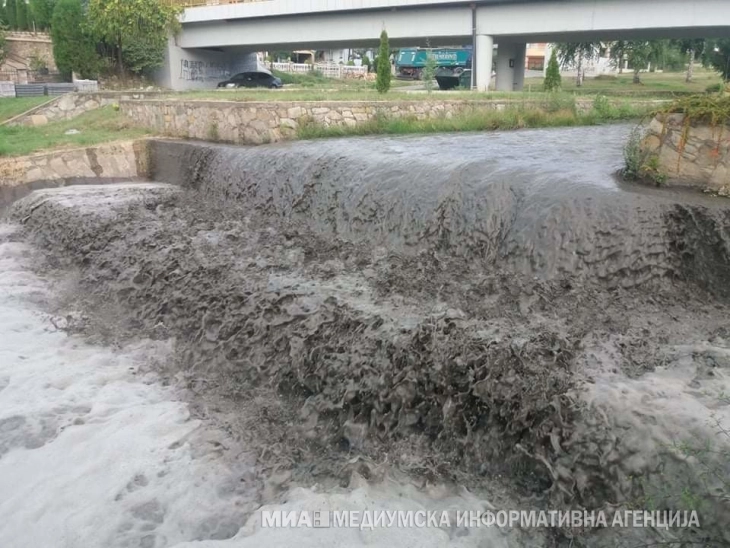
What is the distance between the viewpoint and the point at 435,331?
182 inches

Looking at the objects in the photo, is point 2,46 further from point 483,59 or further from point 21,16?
point 483,59

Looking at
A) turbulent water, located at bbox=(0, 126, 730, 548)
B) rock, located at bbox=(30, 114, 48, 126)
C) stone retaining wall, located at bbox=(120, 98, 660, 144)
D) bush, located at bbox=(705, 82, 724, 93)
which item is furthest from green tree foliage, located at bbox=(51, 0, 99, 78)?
bush, located at bbox=(705, 82, 724, 93)

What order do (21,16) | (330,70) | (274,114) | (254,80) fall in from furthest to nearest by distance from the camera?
(330,70)
(21,16)
(254,80)
(274,114)

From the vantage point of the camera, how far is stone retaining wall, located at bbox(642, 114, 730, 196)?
5.84 meters

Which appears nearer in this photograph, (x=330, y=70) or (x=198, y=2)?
(x=198, y=2)

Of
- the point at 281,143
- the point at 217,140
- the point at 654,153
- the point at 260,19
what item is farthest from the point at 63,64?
the point at 654,153

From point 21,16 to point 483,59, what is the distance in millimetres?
24878

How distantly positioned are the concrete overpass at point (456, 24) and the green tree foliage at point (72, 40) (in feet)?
13.8

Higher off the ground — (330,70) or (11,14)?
(11,14)

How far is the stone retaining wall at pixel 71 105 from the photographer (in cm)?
1517

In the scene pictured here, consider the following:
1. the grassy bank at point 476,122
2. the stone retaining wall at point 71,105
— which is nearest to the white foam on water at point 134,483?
the grassy bank at point 476,122

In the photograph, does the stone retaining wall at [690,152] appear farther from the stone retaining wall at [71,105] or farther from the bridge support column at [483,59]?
the bridge support column at [483,59]

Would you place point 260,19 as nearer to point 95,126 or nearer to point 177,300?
point 95,126

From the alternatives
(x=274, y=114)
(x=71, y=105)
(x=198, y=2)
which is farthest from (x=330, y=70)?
(x=274, y=114)
